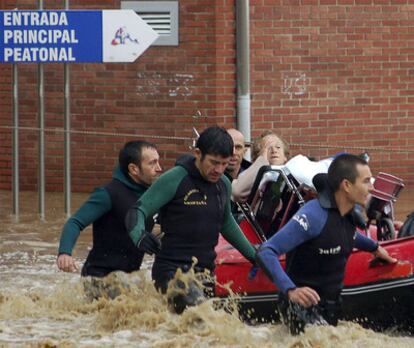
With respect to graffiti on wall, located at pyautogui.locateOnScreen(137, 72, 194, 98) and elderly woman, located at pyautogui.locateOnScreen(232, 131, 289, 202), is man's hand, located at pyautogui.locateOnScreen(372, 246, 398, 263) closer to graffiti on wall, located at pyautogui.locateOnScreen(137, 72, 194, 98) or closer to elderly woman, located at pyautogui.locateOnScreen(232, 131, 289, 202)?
elderly woman, located at pyautogui.locateOnScreen(232, 131, 289, 202)

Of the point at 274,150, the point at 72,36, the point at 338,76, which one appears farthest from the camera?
the point at 338,76

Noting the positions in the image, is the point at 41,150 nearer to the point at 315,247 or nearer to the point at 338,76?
the point at 338,76

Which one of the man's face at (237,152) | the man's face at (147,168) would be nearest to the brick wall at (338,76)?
the man's face at (237,152)

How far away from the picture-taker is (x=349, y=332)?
28.9 ft

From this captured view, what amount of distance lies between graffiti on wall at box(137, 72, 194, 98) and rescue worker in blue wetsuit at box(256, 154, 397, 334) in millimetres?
8354

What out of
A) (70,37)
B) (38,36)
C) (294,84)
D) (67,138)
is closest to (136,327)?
(67,138)

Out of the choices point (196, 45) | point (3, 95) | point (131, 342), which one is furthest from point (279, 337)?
point (3, 95)

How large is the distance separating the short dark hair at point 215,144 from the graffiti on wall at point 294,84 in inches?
325

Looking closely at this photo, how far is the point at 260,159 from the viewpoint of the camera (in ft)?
36.3

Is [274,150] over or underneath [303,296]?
over

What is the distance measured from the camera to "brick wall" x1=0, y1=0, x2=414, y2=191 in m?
16.6

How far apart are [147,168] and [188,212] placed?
2.55 feet

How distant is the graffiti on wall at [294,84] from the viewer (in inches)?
668

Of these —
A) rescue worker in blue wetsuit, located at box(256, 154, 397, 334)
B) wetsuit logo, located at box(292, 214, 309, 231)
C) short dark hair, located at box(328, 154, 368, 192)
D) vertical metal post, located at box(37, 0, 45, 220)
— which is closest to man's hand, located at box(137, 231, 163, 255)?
rescue worker in blue wetsuit, located at box(256, 154, 397, 334)
